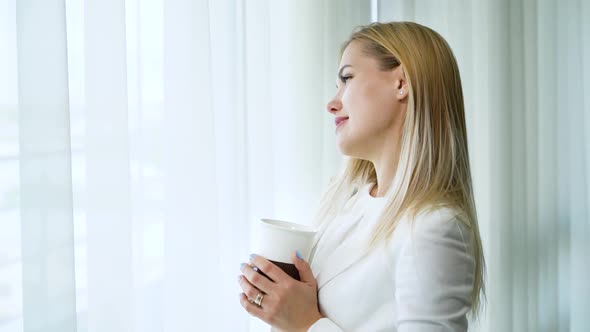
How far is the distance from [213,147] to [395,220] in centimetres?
49

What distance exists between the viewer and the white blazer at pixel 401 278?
844 millimetres

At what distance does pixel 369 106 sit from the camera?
3.45 feet

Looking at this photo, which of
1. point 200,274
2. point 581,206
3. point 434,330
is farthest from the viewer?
point 581,206

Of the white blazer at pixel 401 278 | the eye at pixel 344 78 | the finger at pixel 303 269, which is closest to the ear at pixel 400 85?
the eye at pixel 344 78

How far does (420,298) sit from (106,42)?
0.73 m

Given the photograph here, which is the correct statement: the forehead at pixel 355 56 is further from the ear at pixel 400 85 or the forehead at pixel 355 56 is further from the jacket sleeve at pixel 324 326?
the jacket sleeve at pixel 324 326

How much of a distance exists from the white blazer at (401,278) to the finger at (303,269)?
4 cm

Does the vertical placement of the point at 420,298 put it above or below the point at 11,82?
below

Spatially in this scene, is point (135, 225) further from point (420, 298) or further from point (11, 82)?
point (420, 298)

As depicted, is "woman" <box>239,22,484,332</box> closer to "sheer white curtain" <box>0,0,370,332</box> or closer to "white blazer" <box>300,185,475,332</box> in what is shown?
"white blazer" <box>300,185,475,332</box>

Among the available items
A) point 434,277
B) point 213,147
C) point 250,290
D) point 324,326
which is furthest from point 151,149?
point 434,277

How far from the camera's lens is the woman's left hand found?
3.07 feet

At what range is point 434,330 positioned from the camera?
2.72 feet

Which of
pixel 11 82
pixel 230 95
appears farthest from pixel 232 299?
pixel 11 82
